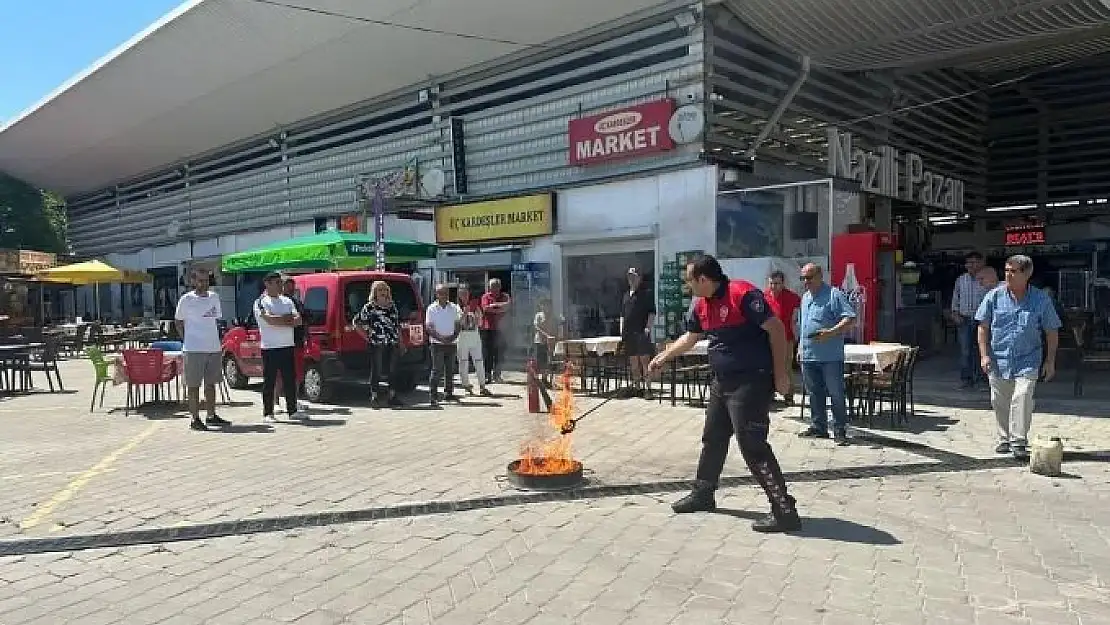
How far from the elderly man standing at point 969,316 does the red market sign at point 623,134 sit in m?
4.99

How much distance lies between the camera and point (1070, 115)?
19375mm

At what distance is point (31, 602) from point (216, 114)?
2162 centimetres

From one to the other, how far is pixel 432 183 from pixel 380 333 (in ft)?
29.1

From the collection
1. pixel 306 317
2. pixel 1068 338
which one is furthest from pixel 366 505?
pixel 1068 338

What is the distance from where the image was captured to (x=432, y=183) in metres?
18.2

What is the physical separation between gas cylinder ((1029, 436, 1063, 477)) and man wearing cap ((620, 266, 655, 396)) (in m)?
4.82

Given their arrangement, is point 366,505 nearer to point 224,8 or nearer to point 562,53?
point 562,53

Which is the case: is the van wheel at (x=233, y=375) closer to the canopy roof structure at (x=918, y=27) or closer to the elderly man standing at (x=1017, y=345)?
the canopy roof structure at (x=918, y=27)

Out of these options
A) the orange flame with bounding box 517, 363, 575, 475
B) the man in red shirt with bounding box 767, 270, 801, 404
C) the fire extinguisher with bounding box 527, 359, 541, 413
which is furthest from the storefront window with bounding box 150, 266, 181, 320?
the orange flame with bounding box 517, 363, 575, 475

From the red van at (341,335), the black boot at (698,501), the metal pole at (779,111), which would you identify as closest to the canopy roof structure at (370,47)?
the metal pole at (779,111)

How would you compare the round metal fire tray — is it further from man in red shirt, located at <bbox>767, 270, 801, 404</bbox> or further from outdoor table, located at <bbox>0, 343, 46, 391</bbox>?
outdoor table, located at <bbox>0, 343, 46, 391</bbox>

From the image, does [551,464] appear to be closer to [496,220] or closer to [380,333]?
[380,333]

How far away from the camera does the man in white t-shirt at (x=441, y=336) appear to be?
10430 millimetres

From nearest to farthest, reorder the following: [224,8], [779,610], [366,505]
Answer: [779,610] < [366,505] < [224,8]
